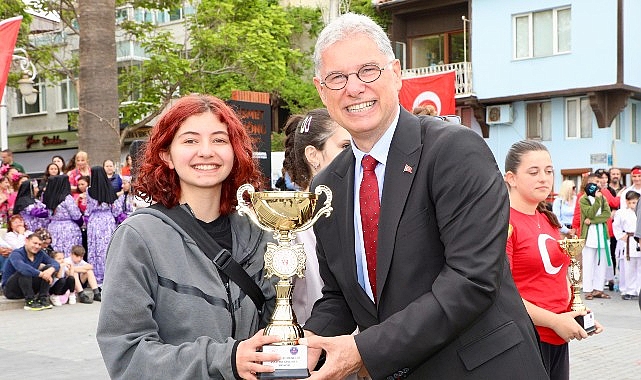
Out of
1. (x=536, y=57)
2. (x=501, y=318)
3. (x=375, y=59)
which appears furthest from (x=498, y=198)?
(x=536, y=57)

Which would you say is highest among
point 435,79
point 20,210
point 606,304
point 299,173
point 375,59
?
point 435,79

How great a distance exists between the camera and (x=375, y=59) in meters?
2.70

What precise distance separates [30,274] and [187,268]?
399 inches

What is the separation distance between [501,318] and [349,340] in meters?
0.54

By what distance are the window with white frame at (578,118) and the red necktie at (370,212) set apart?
22.8m

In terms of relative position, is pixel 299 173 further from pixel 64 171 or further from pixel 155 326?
pixel 64 171

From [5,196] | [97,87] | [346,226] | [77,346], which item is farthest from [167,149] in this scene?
[97,87]

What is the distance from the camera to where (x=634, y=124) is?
25266 mm

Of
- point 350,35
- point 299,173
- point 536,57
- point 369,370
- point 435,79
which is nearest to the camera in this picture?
point 369,370

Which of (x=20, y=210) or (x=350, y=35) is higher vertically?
(x=350, y=35)

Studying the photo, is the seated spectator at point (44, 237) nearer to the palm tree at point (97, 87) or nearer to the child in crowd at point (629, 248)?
the palm tree at point (97, 87)

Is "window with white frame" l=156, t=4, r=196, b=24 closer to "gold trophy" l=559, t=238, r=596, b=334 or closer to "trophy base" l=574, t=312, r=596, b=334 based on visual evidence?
"gold trophy" l=559, t=238, r=596, b=334

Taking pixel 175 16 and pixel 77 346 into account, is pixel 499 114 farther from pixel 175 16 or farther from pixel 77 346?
pixel 77 346

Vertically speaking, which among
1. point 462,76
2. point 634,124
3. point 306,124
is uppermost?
point 462,76
